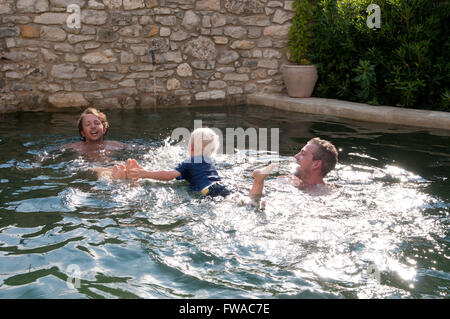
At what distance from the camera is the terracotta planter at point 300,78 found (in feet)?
30.8

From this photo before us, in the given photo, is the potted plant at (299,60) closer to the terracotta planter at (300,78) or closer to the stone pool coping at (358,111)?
the terracotta planter at (300,78)

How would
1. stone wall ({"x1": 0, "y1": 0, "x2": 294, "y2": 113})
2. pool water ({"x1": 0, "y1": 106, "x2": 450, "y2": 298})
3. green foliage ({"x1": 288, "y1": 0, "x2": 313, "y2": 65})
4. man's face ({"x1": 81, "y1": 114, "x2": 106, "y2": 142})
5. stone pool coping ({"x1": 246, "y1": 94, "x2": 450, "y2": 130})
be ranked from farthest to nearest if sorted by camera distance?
green foliage ({"x1": 288, "y1": 0, "x2": 313, "y2": 65})
stone wall ({"x1": 0, "y1": 0, "x2": 294, "y2": 113})
stone pool coping ({"x1": 246, "y1": 94, "x2": 450, "y2": 130})
man's face ({"x1": 81, "y1": 114, "x2": 106, "y2": 142})
pool water ({"x1": 0, "y1": 106, "x2": 450, "y2": 298})

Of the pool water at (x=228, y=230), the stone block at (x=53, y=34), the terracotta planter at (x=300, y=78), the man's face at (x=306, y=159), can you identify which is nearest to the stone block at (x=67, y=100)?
the stone block at (x=53, y=34)

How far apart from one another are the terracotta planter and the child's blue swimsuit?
5.20m

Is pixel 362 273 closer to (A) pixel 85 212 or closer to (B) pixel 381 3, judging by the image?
(A) pixel 85 212

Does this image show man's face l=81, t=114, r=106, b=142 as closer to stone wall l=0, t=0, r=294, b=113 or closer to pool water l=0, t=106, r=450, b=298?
pool water l=0, t=106, r=450, b=298

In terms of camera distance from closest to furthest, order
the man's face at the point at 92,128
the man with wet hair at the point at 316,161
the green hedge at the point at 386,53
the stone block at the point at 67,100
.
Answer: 1. the man with wet hair at the point at 316,161
2. the man's face at the point at 92,128
3. the green hedge at the point at 386,53
4. the stone block at the point at 67,100

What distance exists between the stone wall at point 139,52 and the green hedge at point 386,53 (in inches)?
41.3

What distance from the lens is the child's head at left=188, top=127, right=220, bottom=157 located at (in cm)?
456

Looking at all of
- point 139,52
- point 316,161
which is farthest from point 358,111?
point 139,52

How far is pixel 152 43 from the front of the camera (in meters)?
9.13

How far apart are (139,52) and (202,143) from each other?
16.7ft

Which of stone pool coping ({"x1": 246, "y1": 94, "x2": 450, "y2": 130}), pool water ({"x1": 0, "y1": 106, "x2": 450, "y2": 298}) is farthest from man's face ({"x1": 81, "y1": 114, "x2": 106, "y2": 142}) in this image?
stone pool coping ({"x1": 246, "y1": 94, "x2": 450, "y2": 130})
